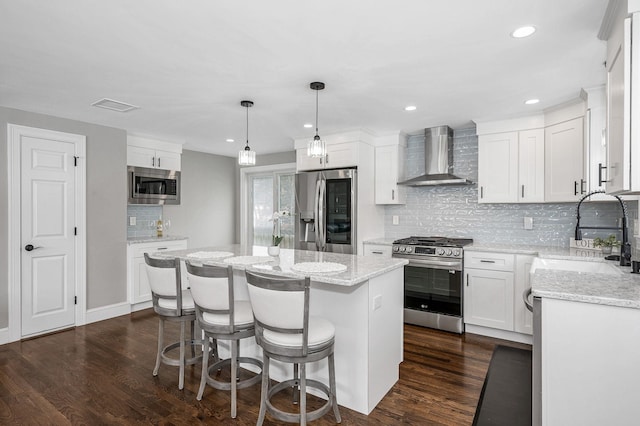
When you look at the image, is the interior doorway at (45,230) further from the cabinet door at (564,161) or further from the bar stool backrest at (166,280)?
the cabinet door at (564,161)

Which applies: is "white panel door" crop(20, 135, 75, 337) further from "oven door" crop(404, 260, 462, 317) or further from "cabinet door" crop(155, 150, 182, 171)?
"oven door" crop(404, 260, 462, 317)

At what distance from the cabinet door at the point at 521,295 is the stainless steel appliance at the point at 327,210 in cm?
183

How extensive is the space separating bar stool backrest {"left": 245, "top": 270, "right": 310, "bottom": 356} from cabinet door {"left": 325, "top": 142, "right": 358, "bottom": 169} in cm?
276

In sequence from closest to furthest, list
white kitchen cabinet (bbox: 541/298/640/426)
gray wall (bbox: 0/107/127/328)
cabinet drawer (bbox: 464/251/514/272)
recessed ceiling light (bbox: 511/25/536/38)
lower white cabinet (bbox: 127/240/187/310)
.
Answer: white kitchen cabinet (bbox: 541/298/640/426), recessed ceiling light (bbox: 511/25/536/38), cabinet drawer (bbox: 464/251/514/272), gray wall (bbox: 0/107/127/328), lower white cabinet (bbox: 127/240/187/310)

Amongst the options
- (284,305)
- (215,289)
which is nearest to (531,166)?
(284,305)

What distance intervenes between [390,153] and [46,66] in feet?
12.0

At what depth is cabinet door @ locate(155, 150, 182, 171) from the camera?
5.13 m

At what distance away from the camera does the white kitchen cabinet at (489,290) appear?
12.0ft

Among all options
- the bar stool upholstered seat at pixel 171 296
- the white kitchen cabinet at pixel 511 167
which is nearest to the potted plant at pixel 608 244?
the white kitchen cabinet at pixel 511 167

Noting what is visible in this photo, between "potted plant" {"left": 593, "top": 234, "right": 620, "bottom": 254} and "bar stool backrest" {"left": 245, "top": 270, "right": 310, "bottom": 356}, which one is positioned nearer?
"bar stool backrest" {"left": 245, "top": 270, "right": 310, "bottom": 356}

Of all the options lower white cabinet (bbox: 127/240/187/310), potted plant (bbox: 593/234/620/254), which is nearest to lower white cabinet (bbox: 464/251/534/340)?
potted plant (bbox: 593/234/620/254)

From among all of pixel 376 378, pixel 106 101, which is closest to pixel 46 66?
pixel 106 101

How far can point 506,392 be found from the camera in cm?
256

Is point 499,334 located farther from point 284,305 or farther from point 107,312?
point 107,312
